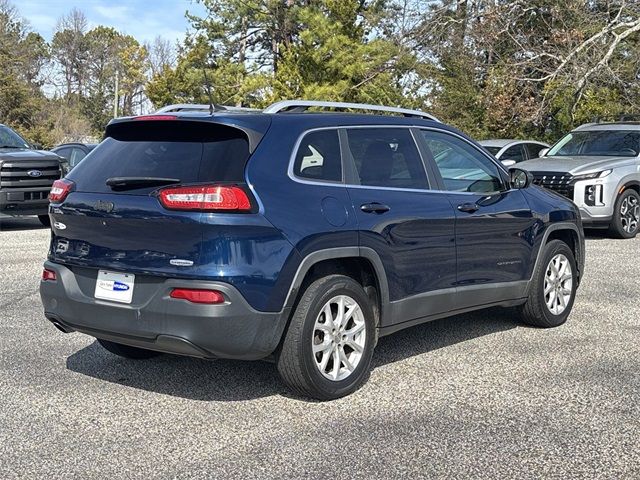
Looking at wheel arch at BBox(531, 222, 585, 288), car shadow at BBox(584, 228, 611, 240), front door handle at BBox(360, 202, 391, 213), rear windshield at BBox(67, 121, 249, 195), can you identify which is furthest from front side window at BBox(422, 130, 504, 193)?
car shadow at BBox(584, 228, 611, 240)

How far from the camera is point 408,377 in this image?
17.9 ft

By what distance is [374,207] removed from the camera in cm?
517

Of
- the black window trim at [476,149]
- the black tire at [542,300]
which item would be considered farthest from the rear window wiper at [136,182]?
the black tire at [542,300]

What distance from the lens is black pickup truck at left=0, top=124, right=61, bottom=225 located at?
14.0 meters

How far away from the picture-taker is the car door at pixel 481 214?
5887 millimetres

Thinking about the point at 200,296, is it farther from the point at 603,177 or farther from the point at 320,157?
the point at 603,177

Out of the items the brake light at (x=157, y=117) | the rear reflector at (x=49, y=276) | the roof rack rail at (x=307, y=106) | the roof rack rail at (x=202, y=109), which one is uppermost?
the roof rack rail at (x=307, y=106)

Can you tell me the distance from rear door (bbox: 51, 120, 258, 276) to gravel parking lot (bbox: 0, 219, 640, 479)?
888mm

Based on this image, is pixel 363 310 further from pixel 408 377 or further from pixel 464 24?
pixel 464 24

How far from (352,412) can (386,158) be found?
5.77 ft

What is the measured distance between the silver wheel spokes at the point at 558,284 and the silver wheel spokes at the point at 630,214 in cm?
651

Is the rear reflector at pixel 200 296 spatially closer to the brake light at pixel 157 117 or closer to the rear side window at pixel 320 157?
the rear side window at pixel 320 157

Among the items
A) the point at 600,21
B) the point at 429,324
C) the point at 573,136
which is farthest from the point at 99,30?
the point at 429,324

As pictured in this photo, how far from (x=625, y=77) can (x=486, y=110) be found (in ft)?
14.2
